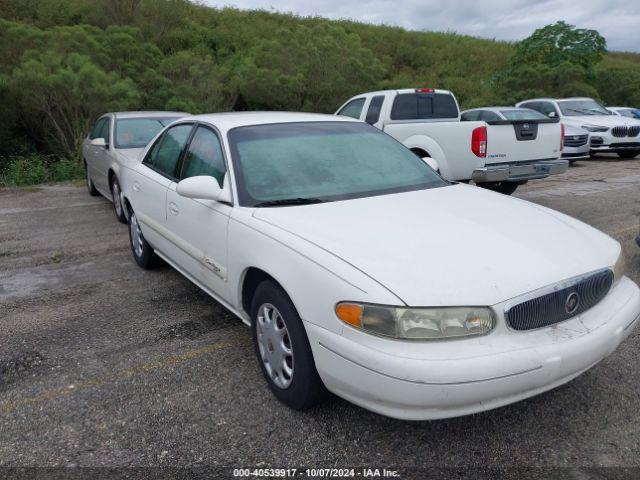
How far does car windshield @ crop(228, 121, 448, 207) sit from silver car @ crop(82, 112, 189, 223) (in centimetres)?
387

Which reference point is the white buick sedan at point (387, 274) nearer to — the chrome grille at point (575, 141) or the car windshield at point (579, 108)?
the chrome grille at point (575, 141)

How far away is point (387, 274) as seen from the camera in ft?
7.88

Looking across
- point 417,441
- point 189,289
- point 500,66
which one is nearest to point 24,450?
point 417,441

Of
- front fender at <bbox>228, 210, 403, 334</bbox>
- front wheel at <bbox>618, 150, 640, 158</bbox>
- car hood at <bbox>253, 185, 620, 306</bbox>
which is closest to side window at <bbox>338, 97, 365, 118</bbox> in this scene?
car hood at <bbox>253, 185, 620, 306</bbox>

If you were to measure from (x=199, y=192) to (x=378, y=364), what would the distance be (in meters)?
1.66

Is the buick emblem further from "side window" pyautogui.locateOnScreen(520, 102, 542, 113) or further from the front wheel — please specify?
the front wheel

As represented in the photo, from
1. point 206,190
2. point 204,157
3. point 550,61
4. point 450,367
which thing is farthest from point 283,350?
point 550,61

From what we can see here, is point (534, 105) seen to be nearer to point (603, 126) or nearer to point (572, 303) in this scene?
point (603, 126)

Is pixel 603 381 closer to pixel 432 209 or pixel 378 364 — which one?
pixel 432 209

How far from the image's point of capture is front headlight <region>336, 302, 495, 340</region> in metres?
2.29

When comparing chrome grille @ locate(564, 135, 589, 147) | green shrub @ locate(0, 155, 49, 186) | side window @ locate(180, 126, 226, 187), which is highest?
side window @ locate(180, 126, 226, 187)

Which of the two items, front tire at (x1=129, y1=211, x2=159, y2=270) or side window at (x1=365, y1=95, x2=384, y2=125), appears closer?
front tire at (x1=129, y1=211, x2=159, y2=270)

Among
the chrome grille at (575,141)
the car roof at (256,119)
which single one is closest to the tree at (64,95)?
the car roof at (256,119)

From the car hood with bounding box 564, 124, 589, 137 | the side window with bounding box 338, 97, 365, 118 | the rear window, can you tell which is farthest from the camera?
the car hood with bounding box 564, 124, 589, 137
